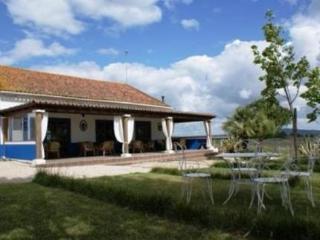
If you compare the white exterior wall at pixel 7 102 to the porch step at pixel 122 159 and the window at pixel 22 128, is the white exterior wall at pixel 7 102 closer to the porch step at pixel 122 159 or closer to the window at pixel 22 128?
the window at pixel 22 128

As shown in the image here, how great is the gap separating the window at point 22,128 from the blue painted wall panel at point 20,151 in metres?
0.43

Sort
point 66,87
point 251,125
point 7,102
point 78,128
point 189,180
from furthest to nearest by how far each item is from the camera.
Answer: point 66,87
point 251,125
point 78,128
point 7,102
point 189,180

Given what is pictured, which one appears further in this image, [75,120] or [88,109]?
[75,120]

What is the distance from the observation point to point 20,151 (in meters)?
18.5

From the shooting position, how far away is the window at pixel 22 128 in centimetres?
1847

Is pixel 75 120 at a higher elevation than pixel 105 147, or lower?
higher

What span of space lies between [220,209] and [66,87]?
19222 millimetres

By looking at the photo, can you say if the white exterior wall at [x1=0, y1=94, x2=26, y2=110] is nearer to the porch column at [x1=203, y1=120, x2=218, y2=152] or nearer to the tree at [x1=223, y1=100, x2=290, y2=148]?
the porch column at [x1=203, y1=120, x2=218, y2=152]

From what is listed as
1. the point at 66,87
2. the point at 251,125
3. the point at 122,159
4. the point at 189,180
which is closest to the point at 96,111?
the point at 122,159

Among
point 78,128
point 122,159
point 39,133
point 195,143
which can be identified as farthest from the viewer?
point 195,143

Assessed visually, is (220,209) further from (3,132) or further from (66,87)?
(66,87)

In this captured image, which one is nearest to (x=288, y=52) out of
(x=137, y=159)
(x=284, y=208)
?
(x=137, y=159)

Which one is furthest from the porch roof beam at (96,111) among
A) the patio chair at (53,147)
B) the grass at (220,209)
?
the grass at (220,209)

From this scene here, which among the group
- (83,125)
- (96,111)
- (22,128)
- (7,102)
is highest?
(7,102)
